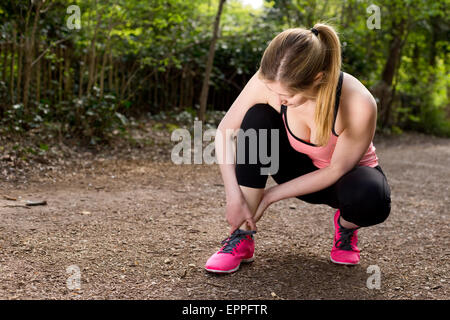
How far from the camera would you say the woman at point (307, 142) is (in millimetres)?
1548

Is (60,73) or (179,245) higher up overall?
(60,73)

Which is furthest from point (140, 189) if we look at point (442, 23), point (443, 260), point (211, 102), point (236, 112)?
point (442, 23)

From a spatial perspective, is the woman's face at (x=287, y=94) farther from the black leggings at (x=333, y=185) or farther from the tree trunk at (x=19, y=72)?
the tree trunk at (x=19, y=72)

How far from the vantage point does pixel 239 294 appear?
5.55 ft

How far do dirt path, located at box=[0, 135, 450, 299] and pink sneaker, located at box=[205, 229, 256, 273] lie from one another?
0.13ft

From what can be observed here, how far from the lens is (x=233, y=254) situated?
189 centimetres

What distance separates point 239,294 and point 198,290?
0.15m

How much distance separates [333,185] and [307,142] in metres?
0.21

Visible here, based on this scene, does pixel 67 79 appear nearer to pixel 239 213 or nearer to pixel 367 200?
pixel 239 213

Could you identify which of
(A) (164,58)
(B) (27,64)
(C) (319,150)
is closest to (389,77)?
(A) (164,58)

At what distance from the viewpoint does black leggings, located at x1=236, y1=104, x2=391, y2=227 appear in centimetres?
177

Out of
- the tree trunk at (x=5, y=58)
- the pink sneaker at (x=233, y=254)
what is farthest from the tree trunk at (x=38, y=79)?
the pink sneaker at (x=233, y=254)

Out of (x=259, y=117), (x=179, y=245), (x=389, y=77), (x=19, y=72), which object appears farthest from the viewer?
(x=389, y=77)

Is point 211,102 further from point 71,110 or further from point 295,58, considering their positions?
point 295,58
